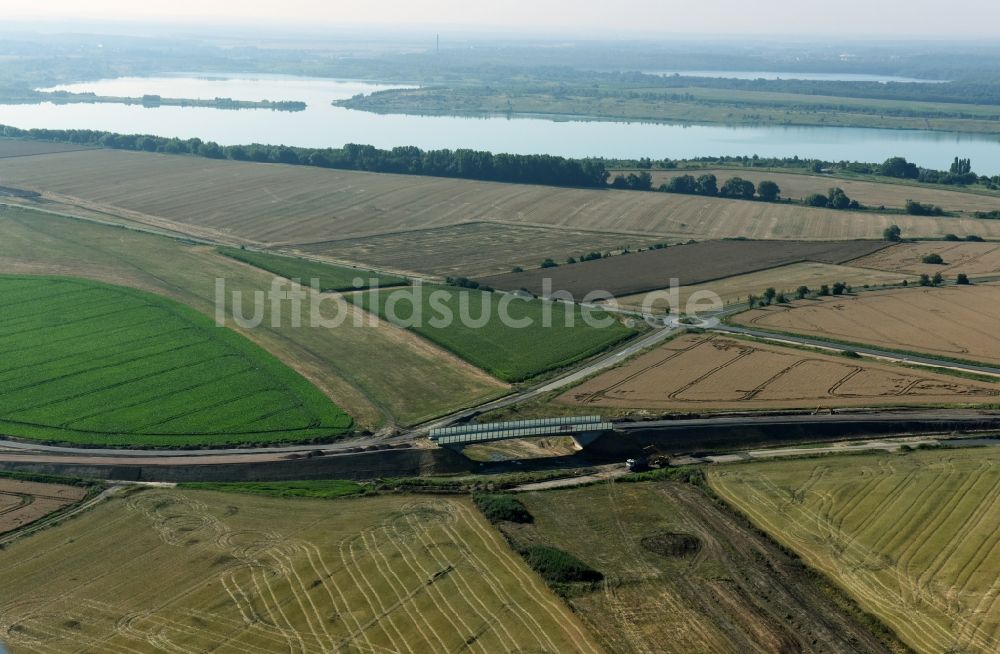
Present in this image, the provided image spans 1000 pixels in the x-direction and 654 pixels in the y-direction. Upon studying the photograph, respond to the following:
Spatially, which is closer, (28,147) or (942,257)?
(942,257)

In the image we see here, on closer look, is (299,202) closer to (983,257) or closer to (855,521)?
(983,257)

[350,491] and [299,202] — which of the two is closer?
[350,491]

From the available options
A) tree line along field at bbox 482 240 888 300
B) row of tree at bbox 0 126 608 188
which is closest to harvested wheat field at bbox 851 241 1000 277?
tree line along field at bbox 482 240 888 300

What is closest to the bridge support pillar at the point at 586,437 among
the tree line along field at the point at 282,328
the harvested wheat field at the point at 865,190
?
the tree line along field at the point at 282,328

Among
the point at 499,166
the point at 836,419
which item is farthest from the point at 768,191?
the point at 836,419

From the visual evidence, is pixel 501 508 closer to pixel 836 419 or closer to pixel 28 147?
pixel 836 419

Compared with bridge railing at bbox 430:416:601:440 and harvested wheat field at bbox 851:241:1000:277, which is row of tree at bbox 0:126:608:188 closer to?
harvested wheat field at bbox 851:241:1000:277

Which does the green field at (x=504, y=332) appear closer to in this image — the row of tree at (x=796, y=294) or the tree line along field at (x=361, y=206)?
the row of tree at (x=796, y=294)

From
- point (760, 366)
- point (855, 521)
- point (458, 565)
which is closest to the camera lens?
point (458, 565)

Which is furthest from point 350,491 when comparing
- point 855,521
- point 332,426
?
point 855,521
